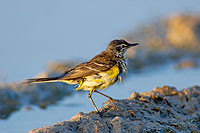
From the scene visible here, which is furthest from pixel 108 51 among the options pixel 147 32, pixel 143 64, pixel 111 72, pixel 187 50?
pixel 147 32

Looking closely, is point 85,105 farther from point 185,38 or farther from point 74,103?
point 185,38

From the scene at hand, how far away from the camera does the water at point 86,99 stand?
26.0 feet

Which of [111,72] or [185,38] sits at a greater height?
[185,38]

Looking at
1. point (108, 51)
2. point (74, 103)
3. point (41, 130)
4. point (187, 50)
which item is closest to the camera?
point (41, 130)

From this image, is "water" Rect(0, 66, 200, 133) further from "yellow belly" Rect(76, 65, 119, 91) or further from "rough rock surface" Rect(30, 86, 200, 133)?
"rough rock surface" Rect(30, 86, 200, 133)

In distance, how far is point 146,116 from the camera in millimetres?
6098

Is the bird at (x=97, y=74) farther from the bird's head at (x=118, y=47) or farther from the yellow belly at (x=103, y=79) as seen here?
the bird's head at (x=118, y=47)

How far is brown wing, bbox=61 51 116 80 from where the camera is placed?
252 inches

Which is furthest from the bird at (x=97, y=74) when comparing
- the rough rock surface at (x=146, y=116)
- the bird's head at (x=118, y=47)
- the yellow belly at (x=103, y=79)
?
the rough rock surface at (x=146, y=116)

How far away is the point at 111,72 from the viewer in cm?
630

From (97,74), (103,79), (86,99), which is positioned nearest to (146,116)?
(103,79)

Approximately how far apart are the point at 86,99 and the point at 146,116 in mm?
3594

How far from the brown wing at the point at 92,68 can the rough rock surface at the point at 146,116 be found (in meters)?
0.59

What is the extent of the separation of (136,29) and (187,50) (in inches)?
112
